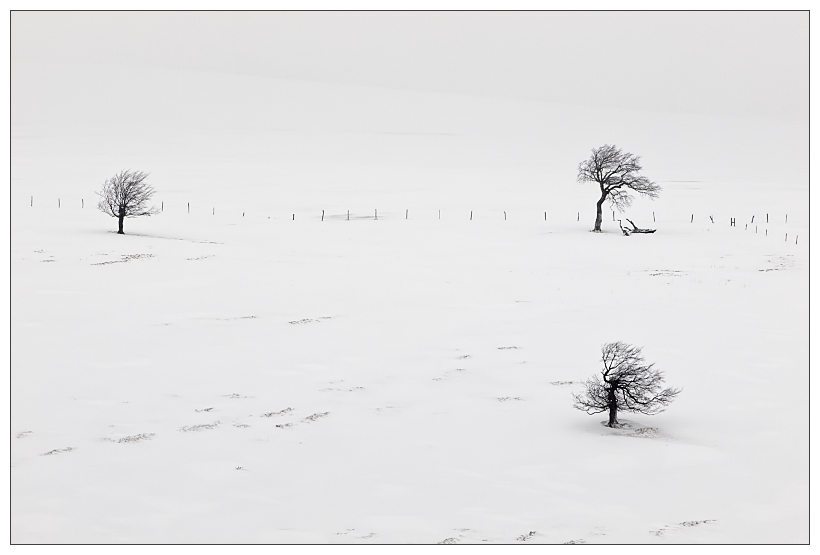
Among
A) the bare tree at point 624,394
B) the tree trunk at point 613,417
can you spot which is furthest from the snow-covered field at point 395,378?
the bare tree at point 624,394

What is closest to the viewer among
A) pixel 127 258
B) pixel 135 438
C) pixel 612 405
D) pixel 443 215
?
pixel 135 438

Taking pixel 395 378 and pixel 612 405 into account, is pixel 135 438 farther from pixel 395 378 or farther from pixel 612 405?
pixel 612 405

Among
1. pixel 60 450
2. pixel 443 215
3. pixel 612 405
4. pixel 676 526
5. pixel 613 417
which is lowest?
pixel 60 450

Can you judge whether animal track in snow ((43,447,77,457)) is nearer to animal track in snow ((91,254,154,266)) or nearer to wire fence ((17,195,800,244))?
animal track in snow ((91,254,154,266))

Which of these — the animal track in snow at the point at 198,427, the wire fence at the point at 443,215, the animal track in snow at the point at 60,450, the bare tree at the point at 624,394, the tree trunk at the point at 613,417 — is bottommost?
the animal track in snow at the point at 60,450

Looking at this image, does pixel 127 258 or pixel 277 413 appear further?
pixel 127 258

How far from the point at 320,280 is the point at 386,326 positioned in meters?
7.83

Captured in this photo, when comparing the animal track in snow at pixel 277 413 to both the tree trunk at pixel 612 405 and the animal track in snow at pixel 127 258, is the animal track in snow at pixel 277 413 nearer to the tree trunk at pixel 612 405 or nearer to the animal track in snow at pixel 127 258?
the tree trunk at pixel 612 405

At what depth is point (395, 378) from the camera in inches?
850

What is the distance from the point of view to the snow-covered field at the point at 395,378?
1390 centimetres

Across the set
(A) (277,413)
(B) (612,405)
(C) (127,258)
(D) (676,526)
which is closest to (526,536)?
(D) (676,526)

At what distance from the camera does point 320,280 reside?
34.3 meters

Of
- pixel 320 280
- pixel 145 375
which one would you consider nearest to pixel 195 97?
pixel 320 280

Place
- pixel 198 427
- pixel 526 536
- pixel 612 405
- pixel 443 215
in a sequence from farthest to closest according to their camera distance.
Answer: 1. pixel 443 215
2. pixel 612 405
3. pixel 198 427
4. pixel 526 536
